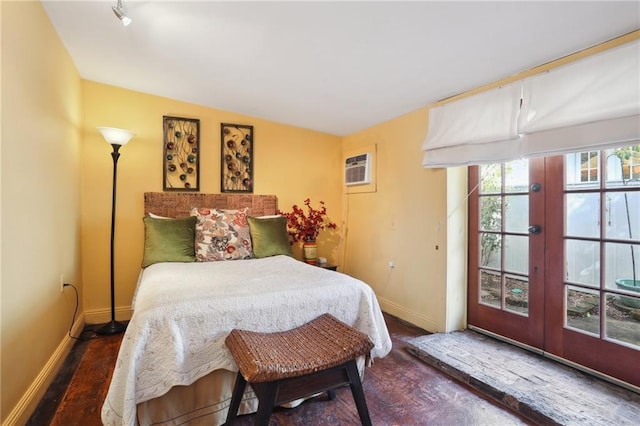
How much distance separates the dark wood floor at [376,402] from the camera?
1674mm

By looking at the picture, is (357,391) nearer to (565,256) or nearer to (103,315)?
(565,256)

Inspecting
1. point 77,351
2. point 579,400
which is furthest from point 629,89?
point 77,351

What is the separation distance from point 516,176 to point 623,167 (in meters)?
0.61

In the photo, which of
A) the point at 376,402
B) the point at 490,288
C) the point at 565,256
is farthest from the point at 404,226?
the point at 376,402

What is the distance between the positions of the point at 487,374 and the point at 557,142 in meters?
1.49

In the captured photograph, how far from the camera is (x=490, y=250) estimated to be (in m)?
2.60

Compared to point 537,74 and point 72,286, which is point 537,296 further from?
point 72,286

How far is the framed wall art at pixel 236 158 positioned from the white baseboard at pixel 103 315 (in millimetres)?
1520

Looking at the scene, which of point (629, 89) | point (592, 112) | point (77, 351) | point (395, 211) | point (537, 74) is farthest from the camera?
point (395, 211)

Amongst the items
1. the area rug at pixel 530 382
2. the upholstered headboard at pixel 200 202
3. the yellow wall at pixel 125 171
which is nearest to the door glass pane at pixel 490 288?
the area rug at pixel 530 382

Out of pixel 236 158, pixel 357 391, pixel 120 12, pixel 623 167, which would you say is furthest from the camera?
pixel 236 158

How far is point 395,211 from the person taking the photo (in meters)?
3.22

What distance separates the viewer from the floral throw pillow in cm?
282

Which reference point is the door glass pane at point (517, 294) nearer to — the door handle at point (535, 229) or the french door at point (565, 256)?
the french door at point (565, 256)
